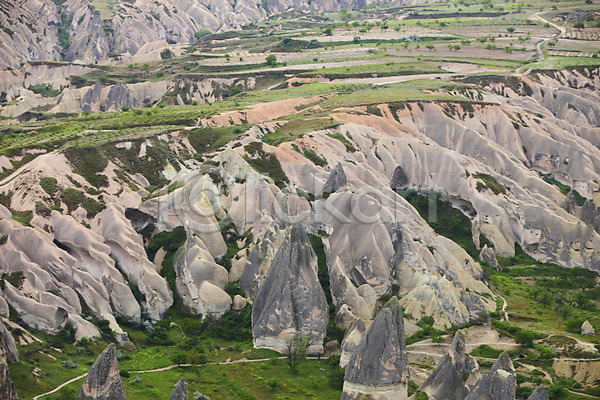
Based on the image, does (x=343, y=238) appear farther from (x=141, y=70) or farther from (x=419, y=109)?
(x=141, y=70)

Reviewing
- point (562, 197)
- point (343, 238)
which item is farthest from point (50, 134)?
point (562, 197)

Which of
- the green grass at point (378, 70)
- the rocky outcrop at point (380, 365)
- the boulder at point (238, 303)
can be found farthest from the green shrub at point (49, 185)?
the green grass at point (378, 70)

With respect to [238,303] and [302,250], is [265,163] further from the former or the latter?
[302,250]

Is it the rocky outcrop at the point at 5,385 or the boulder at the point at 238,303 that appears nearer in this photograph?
the rocky outcrop at the point at 5,385

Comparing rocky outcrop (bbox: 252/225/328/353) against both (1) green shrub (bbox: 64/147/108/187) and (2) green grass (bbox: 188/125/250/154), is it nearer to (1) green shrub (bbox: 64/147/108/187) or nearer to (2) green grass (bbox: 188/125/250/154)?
(1) green shrub (bbox: 64/147/108/187)

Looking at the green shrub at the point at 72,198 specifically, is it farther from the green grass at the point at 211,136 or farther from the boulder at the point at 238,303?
the green grass at the point at 211,136

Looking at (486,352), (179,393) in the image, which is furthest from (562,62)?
(179,393)
